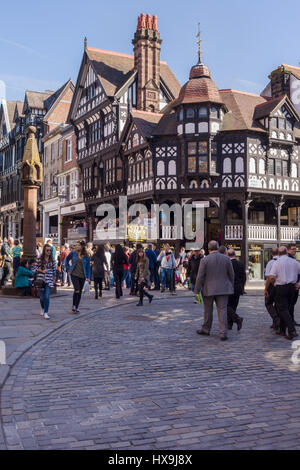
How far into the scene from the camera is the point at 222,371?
6465mm

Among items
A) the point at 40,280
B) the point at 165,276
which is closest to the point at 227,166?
the point at 165,276

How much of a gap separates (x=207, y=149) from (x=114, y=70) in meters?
11.4

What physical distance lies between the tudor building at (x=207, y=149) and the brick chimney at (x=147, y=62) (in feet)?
0.23

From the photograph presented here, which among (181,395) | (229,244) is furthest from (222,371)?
(229,244)

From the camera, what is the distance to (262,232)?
1159 inches

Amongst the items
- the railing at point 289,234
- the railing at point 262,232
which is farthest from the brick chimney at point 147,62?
the railing at point 289,234

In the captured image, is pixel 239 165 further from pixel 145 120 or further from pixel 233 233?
pixel 145 120

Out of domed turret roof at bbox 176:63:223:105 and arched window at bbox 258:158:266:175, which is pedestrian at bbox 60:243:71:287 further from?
arched window at bbox 258:158:266:175

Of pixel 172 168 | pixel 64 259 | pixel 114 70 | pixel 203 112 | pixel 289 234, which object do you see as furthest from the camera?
pixel 114 70

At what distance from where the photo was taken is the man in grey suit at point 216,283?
8.98 meters

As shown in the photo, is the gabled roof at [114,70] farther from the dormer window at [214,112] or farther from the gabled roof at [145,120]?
the dormer window at [214,112]

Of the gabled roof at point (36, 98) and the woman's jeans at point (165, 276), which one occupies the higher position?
the gabled roof at point (36, 98)

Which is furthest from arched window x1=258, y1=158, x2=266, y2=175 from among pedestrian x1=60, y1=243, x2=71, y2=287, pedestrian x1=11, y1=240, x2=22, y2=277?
pedestrian x1=11, y1=240, x2=22, y2=277
